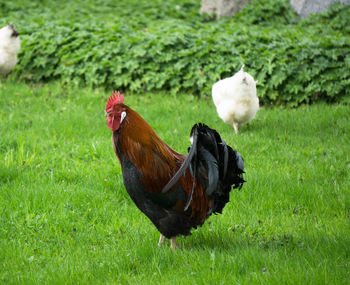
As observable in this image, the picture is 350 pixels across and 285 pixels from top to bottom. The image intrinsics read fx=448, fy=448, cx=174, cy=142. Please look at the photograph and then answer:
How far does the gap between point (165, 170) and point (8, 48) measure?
6.92 metres

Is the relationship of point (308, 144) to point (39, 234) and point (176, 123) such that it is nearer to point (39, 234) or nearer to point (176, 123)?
point (176, 123)

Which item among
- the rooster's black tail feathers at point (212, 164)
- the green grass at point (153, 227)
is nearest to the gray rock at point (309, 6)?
the green grass at point (153, 227)

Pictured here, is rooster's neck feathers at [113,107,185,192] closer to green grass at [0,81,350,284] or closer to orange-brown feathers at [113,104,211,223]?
orange-brown feathers at [113,104,211,223]

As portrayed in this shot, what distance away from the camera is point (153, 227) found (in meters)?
4.21

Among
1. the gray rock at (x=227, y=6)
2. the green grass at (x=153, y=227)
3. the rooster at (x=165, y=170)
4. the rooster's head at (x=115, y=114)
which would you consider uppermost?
the gray rock at (x=227, y=6)

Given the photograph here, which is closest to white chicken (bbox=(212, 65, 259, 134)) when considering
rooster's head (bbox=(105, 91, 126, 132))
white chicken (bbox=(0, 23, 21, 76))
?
rooster's head (bbox=(105, 91, 126, 132))

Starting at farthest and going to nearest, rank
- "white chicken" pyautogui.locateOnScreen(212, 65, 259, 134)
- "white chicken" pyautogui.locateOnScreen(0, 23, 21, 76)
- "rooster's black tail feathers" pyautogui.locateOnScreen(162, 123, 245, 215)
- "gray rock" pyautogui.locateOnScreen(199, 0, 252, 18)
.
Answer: "gray rock" pyautogui.locateOnScreen(199, 0, 252, 18) < "white chicken" pyautogui.locateOnScreen(0, 23, 21, 76) < "white chicken" pyautogui.locateOnScreen(212, 65, 259, 134) < "rooster's black tail feathers" pyautogui.locateOnScreen(162, 123, 245, 215)

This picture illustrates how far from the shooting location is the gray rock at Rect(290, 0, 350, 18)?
12.4 m

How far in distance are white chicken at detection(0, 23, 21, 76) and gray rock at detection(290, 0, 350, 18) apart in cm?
789

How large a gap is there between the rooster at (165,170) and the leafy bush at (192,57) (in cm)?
518

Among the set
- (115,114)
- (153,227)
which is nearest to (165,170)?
(115,114)

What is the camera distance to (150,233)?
407 cm

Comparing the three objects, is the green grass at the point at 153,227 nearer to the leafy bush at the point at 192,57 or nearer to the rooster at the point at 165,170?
the rooster at the point at 165,170

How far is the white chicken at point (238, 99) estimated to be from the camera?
6594 millimetres
